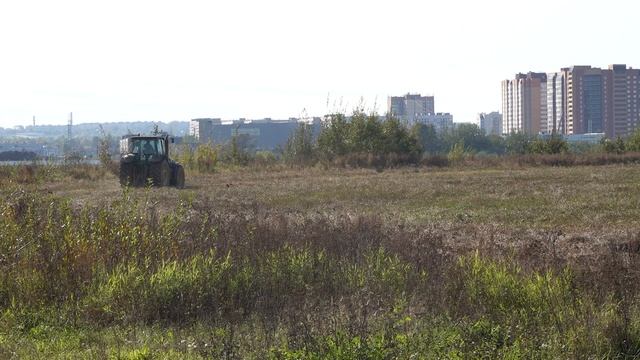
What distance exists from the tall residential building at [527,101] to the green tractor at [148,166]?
5830 inches

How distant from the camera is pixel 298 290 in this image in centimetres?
997

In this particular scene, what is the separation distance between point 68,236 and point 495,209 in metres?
11.9

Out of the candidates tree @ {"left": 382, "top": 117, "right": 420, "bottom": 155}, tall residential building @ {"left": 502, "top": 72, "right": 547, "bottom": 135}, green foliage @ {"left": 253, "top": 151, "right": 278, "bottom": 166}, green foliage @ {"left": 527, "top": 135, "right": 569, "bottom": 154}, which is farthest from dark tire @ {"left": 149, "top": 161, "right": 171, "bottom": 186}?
tall residential building @ {"left": 502, "top": 72, "right": 547, "bottom": 135}

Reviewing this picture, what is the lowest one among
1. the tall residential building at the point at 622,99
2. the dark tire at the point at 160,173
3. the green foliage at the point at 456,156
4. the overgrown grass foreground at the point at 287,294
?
the overgrown grass foreground at the point at 287,294

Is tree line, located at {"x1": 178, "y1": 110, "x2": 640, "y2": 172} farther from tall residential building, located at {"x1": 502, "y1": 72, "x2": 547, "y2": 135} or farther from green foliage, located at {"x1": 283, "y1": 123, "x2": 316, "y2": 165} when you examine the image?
tall residential building, located at {"x1": 502, "y1": 72, "x2": 547, "y2": 135}

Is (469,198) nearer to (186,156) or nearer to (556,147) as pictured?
(186,156)

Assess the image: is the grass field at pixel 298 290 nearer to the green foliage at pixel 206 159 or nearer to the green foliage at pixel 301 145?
the green foliage at pixel 206 159

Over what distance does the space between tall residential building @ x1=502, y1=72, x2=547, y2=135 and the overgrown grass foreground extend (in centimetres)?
17063

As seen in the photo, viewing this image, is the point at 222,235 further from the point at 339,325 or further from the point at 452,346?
the point at 452,346

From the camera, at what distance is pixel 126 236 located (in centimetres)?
1138

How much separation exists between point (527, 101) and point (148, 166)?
15815 cm

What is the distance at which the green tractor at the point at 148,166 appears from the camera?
3525 centimetres

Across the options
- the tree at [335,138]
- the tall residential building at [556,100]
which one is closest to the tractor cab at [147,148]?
the tree at [335,138]

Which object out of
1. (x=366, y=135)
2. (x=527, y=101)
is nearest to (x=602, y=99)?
(x=527, y=101)
